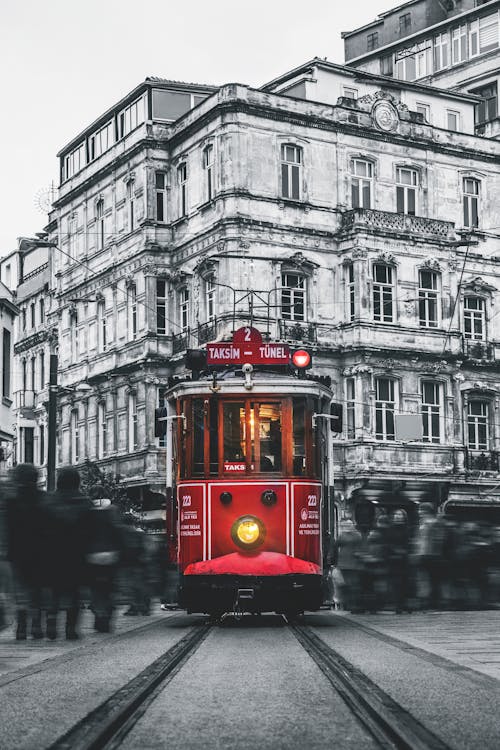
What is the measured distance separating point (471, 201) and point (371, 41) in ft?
77.6

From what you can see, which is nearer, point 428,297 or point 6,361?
point 6,361

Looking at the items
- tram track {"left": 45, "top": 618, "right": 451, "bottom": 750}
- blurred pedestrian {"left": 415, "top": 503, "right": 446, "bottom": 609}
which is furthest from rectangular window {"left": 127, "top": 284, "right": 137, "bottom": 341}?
tram track {"left": 45, "top": 618, "right": 451, "bottom": 750}

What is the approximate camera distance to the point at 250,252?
47.2 m

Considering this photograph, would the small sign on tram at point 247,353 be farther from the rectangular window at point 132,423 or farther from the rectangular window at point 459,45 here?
the rectangular window at point 459,45

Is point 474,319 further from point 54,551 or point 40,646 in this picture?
point 40,646

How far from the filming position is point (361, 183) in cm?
5081

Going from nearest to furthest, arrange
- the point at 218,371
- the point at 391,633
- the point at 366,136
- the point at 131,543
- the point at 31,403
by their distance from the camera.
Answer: the point at 391,633
the point at 131,543
the point at 218,371
the point at 366,136
the point at 31,403

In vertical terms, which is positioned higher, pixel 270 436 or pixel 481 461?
pixel 481 461

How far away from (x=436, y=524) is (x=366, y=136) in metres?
31.2

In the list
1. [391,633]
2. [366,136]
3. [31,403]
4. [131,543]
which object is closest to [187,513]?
[131,543]

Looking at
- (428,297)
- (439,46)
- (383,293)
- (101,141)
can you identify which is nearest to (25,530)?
(383,293)

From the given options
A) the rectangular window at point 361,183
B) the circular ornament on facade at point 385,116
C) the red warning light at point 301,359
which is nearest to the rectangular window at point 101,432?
the rectangular window at point 361,183

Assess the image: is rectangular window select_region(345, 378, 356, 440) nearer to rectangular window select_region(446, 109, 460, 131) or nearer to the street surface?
rectangular window select_region(446, 109, 460, 131)

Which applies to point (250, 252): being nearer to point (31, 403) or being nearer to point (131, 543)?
point (31, 403)
